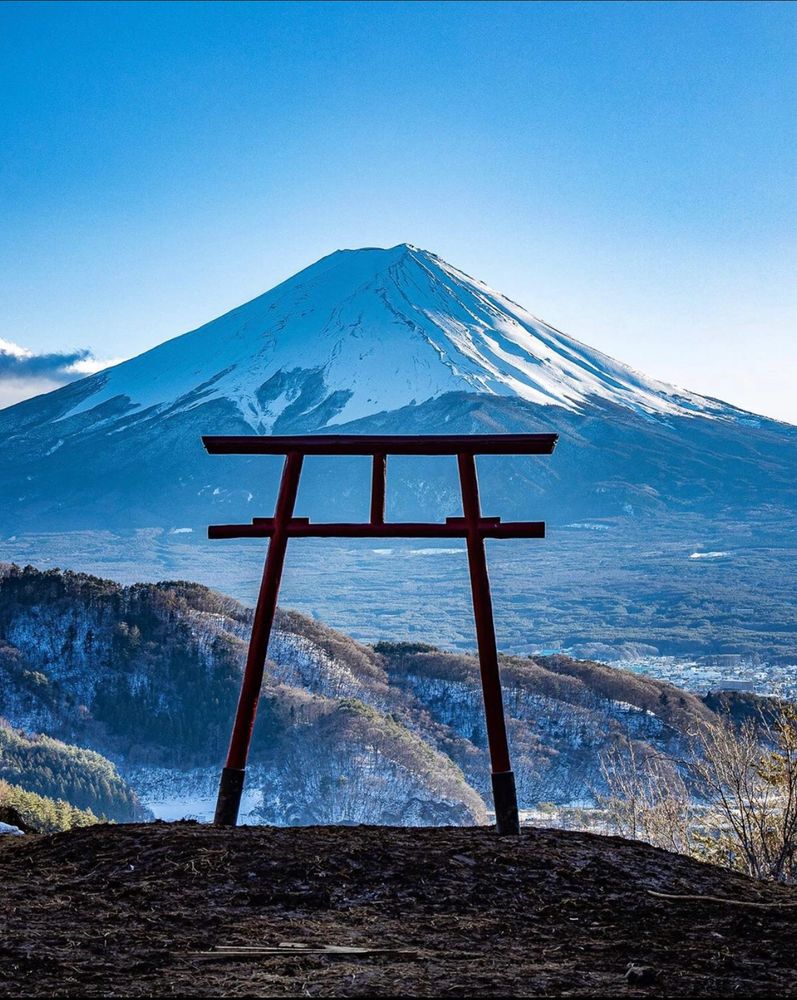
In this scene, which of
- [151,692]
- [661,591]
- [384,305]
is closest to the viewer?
[151,692]

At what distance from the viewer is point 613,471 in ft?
503

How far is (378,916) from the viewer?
17.9ft

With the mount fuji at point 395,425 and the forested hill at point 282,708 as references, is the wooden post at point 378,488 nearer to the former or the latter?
the forested hill at point 282,708

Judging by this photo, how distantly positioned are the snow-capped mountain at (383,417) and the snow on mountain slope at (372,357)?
29cm

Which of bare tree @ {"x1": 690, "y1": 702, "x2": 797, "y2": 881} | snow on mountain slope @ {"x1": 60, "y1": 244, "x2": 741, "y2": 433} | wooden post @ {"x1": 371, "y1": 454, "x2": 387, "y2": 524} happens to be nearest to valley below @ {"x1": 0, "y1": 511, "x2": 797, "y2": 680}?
snow on mountain slope @ {"x1": 60, "y1": 244, "x2": 741, "y2": 433}

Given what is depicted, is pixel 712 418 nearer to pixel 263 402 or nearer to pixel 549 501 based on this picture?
pixel 549 501

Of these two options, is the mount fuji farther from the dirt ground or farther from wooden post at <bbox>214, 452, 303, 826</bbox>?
the dirt ground

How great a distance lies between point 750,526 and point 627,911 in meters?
141

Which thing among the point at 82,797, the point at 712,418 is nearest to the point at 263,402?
the point at 712,418

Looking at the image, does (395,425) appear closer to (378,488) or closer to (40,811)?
(40,811)

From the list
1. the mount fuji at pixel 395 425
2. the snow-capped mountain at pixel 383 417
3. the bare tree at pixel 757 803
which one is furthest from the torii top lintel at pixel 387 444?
the snow-capped mountain at pixel 383 417

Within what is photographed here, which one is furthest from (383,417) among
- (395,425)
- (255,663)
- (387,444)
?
(255,663)

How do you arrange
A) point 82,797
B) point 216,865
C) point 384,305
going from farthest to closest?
1. point 384,305
2. point 82,797
3. point 216,865

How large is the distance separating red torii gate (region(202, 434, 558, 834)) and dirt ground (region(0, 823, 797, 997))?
17.1 inches
